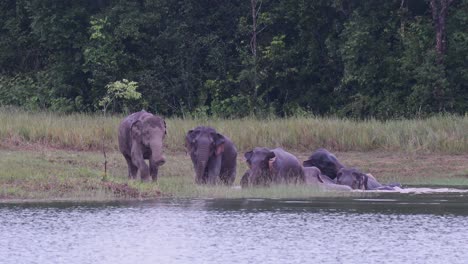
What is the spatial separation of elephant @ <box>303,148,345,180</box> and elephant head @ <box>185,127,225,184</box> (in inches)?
89.5

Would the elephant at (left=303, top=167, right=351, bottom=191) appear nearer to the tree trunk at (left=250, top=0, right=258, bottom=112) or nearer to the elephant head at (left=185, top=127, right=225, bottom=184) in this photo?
the elephant head at (left=185, top=127, right=225, bottom=184)

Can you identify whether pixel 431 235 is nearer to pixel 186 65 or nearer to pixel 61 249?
pixel 61 249

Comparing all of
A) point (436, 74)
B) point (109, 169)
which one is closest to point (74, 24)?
point (436, 74)

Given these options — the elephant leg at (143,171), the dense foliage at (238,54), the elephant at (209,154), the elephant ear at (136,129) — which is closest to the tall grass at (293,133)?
the elephant at (209,154)

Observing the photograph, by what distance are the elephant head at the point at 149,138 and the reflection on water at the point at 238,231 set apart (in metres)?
2.79

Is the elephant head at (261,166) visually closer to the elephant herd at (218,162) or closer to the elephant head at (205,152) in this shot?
the elephant herd at (218,162)

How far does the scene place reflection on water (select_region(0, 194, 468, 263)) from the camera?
53.6 feet

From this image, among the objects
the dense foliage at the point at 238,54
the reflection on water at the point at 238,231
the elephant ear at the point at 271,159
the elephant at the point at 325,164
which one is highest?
the dense foliage at the point at 238,54

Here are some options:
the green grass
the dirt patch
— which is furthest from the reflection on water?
the green grass

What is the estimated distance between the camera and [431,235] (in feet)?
59.7

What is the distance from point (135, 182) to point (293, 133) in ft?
33.8

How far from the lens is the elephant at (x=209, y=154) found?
82.9 feet

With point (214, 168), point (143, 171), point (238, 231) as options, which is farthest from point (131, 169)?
point (238, 231)

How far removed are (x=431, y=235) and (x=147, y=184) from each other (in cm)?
703
